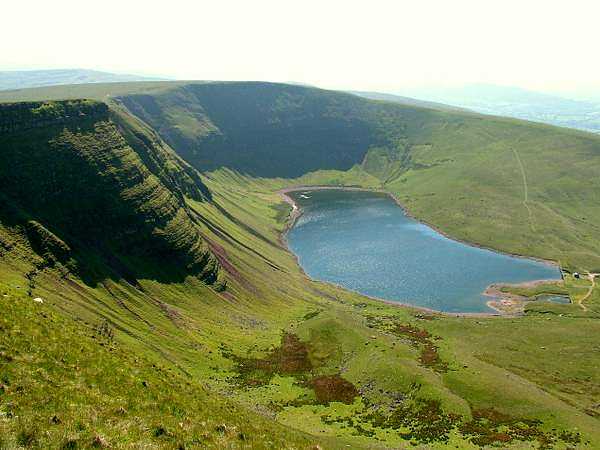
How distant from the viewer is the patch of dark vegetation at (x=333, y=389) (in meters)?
86.9

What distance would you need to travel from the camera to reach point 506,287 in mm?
199625

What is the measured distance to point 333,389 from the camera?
298ft

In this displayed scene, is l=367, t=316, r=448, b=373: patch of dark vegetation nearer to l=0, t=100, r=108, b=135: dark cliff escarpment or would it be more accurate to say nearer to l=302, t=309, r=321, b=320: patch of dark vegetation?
l=302, t=309, r=321, b=320: patch of dark vegetation

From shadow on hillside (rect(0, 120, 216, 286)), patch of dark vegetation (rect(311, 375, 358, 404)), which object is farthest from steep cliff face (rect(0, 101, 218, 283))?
patch of dark vegetation (rect(311, 375, 358, 404))

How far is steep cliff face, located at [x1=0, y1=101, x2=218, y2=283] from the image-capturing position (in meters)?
103

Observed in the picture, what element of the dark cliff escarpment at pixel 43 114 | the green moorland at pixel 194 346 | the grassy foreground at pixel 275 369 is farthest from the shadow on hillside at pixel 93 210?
the grassy foreground at pixel 275 369

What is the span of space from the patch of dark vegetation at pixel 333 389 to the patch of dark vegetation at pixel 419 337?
23.0 m

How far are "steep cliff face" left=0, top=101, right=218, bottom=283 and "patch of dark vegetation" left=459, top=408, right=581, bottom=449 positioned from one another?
81279mm

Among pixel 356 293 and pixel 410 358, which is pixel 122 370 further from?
pixel 356 293

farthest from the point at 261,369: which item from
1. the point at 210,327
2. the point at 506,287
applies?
the point at 506,287

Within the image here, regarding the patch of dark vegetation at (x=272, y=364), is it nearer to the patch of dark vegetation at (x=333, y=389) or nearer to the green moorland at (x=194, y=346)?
the green moorland at (x=194, y=346)

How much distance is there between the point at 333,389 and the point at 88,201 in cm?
7782

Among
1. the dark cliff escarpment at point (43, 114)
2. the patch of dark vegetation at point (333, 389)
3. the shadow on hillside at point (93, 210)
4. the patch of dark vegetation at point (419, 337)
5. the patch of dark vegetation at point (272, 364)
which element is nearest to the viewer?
the patch of dark vegetation at point (333, 389)

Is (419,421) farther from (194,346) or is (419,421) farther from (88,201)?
(88,201)
